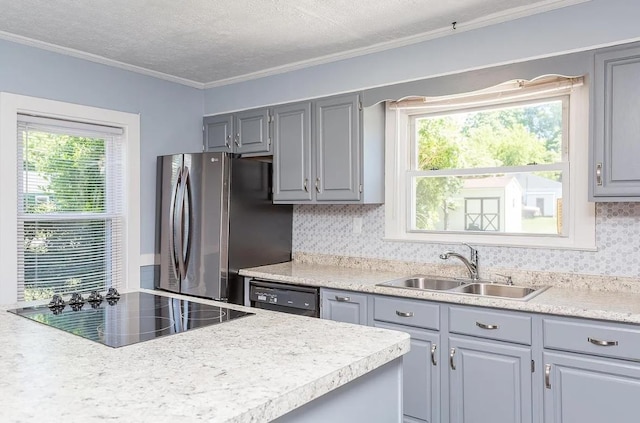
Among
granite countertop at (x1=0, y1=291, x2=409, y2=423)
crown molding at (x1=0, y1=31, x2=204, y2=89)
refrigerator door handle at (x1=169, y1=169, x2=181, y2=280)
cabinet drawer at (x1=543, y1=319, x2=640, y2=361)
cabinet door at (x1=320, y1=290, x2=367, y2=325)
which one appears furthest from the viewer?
Answer: refrigerator door handle at (x1=169, y1=169, x2=181, y2=280)

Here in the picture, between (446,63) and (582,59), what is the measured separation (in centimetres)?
75

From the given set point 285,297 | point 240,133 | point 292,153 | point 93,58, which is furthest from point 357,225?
point 93,58

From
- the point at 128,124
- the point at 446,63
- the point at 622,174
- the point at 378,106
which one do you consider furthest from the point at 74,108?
the point at 622,174

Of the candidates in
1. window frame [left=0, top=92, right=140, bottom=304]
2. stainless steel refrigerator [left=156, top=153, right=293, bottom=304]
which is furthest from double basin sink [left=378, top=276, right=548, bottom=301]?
window frame [left=0, top=92, right=140, bottom=304]

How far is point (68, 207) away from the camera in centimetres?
342

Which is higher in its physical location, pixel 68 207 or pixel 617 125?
pixel 617 125

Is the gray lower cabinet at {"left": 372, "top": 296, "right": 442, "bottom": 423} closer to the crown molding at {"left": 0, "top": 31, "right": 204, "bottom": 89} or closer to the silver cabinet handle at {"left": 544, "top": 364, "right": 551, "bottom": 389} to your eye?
the silver cabinet handle at {"left": 544, "top": 364, "right": 551, "bottom": 389}

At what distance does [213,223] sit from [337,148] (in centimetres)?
103

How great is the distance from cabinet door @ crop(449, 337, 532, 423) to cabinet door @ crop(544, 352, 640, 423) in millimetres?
106

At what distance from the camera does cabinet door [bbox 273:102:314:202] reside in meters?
3.55

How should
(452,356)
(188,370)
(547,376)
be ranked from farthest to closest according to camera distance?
1. (452,356)
2. (547,376)
3. (188,370)

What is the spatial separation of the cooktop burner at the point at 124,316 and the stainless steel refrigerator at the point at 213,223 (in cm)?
102

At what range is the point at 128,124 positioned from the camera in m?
3.70

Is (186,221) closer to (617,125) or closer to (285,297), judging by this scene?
(285,297)
